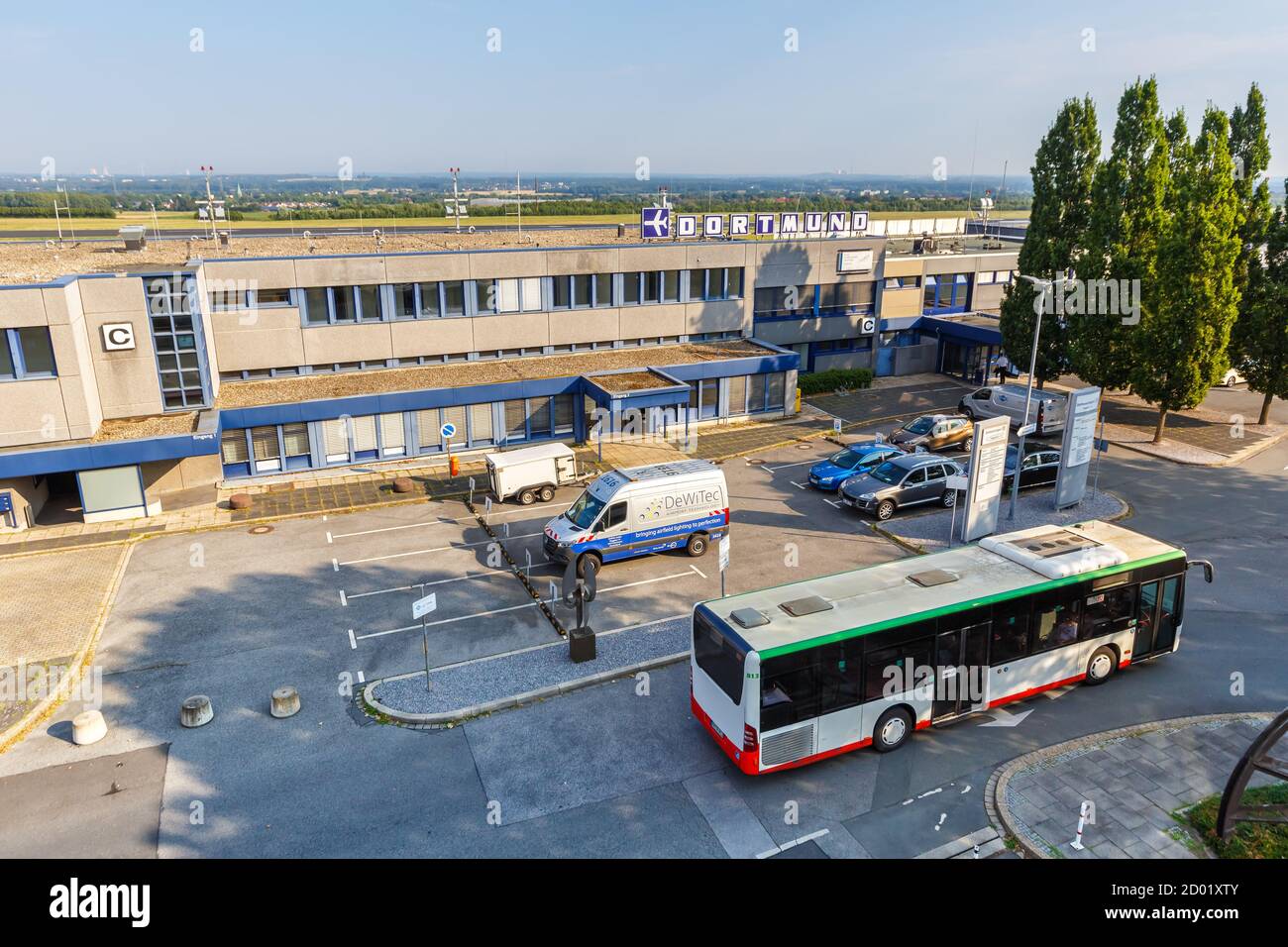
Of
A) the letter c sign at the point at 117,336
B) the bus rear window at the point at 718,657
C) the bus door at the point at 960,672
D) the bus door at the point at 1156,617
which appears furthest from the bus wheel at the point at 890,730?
the letter c sign at the point at 117,336

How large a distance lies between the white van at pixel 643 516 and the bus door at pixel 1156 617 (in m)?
11.0

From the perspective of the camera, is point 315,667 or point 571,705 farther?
point 315,667

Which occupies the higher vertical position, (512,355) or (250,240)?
(250,240)

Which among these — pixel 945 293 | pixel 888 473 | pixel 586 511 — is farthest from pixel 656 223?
pixel 586 511

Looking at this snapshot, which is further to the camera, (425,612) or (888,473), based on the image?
(888,473)

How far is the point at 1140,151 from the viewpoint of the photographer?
119ft

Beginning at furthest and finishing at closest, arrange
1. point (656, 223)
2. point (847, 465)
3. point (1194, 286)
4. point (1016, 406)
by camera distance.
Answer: point (656, 223) < point (1016, 406) < point (1194, 286) < point (847, 465)

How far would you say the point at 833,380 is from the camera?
43469 mm

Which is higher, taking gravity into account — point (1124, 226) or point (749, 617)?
point (1124, 226)

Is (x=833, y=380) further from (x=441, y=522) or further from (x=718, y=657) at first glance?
(x=718, y=657)

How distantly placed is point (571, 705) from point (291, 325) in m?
22.0

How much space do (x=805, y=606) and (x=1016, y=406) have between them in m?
26.0

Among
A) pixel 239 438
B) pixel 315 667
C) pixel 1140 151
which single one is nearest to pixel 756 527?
pixel 315 667
